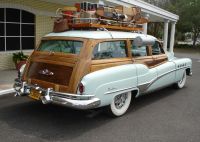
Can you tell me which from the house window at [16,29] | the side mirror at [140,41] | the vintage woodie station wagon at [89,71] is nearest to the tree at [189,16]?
the house window at [16,29]

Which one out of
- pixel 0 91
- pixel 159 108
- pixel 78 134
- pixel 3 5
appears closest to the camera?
pixel 78 134

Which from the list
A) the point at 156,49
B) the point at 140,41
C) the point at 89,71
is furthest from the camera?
the point at 156,49

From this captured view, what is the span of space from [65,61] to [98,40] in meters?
0.75

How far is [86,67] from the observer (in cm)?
534

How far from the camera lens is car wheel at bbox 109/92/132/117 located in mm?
5938

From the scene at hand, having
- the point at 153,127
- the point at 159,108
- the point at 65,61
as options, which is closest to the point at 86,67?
the point at 65,61

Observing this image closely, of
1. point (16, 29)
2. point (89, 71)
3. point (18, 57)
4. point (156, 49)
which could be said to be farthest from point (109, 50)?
point (16, 29)

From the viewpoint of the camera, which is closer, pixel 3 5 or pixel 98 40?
pixel 98 40

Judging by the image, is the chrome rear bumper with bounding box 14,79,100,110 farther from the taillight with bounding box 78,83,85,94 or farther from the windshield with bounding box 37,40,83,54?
the windshield with bounding box 37,40,83,54

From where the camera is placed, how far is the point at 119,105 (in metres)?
6.20

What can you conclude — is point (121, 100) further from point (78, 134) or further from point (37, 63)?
point (37, 63)

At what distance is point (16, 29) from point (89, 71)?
707 centimetres

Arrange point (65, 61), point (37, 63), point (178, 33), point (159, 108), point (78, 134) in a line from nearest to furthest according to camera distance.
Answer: point (78, 134)
point (65, 61)
point (37, 63)
point (159, 108)
point (178, 33)

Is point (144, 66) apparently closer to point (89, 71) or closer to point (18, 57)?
point (89, 71)
